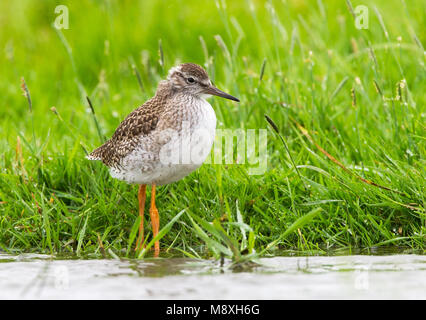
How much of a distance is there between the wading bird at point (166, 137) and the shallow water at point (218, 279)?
557 millimetres

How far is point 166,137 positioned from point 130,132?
16.8 inches

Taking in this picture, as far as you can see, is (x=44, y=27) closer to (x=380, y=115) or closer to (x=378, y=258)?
(x=380, y=115)

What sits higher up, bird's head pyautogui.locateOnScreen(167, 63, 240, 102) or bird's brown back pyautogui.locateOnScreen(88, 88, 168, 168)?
bird's head pyautogui.locateOnScreen(167, 63, 240, 102)

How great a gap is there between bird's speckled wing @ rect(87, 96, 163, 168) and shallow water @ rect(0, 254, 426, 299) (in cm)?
92

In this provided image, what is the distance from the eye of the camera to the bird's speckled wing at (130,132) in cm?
548

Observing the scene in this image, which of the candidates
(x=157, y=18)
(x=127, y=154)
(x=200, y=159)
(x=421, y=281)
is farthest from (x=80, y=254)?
(x=157, y=18)

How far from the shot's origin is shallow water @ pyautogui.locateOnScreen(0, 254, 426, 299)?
4133 mm

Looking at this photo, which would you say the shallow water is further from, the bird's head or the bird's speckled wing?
the bird's head

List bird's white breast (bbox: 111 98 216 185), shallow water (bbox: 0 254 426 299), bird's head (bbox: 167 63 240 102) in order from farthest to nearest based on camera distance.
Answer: bird's head (bbox: 167 63 240 102) < bird's white breast (bbox: 111 98 216 185) < shallow water (bbox: 0 254 426 299)

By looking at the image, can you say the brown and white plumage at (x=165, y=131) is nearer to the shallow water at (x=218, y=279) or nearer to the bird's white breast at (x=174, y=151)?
the bird's white breast at (x=174, y=151)

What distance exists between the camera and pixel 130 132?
5582 mm

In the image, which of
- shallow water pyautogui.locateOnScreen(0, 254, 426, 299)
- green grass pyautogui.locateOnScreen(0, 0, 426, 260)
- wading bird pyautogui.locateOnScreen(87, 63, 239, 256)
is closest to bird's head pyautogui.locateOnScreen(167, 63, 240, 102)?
wading bird pyautogui.locateOnScreen(87, 63, 239, 256)

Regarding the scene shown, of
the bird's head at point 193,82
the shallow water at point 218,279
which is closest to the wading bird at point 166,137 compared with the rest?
the bird's head at point 193,82

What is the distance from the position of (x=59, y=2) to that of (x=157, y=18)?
7.87ft
